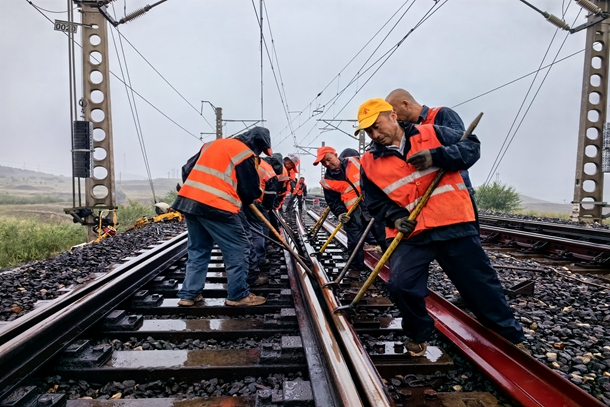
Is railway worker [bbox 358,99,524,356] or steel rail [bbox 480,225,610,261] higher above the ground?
railway worker [bbox 358,99,524,356]

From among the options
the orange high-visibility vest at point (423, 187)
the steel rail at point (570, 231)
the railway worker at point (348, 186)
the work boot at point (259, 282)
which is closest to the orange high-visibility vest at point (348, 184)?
the railway worker at point (348, 186)

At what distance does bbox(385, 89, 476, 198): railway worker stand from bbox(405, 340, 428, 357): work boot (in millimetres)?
1227

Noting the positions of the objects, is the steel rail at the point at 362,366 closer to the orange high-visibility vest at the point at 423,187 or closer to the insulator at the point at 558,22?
the orange high-visibility vest at the point at 423,187

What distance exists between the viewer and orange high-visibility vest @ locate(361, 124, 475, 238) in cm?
227

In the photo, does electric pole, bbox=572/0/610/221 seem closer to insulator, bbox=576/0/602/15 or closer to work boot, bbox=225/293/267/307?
insulator, bbox=576/0/602/15

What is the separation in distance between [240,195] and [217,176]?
1.03 ft

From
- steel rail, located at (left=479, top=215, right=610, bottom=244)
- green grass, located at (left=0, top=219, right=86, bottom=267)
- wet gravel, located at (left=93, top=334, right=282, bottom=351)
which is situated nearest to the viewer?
wet gravel, located at (left=93, top=334, right=282, bottom=351)

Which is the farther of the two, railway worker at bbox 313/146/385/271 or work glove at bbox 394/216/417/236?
railway worker at bbox 313/146/385/271

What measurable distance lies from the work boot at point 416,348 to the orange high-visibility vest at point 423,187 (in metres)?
0.68

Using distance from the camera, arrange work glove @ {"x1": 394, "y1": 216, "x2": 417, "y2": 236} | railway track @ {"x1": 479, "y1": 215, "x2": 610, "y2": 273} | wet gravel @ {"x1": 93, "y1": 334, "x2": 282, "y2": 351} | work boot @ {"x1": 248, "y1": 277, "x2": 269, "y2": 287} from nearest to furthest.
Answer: work glove @ {"x1": 394, "y1": 216, "x2": 417, "y2": 236} → wet gravel @ {"x1": 93, "y1": 334, "x2": 282, "y2": 351} → work boot @ {"x1": 248, "y1": 277, "x2": 269, "y2": 287} → railway track @ {"x1": 479, "y1": 215, "x2": 610, "y2": 273}

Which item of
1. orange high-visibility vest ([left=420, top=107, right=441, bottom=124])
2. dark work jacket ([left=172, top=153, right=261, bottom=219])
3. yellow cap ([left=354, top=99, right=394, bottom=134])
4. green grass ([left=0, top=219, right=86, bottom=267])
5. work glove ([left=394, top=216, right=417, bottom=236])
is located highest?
orange high-visibility vest ([left=420, top=107, right=441, bottom=124])

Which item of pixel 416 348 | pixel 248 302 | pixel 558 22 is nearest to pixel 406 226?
pixel 416 348

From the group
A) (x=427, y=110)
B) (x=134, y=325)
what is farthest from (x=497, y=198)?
(x=134, y=325)

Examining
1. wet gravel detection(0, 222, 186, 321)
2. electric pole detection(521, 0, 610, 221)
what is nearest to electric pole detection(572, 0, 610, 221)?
electric pole detection(521, 0, 610, 221)
